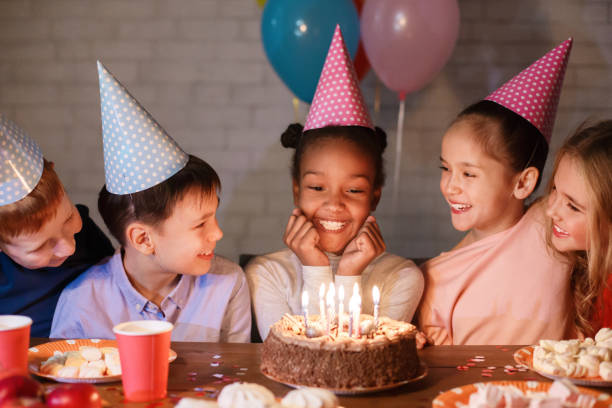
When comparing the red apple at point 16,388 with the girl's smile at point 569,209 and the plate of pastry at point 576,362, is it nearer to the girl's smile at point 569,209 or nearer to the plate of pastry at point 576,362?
the plate of pastry at point 576,362

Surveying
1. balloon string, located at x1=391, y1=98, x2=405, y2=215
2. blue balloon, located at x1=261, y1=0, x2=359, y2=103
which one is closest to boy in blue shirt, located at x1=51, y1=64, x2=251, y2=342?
blue balloon, located at x1=261, y1=0, x2=359, y2=103

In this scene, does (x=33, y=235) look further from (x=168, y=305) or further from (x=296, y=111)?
(x=296, y=111)

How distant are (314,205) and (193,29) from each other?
179 cm

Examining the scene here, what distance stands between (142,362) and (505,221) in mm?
1269

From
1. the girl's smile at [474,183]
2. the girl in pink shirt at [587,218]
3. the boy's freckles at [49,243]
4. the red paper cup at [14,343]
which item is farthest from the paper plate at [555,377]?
the boy's freckles at [49,243]

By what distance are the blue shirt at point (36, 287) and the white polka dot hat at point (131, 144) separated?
380 mm

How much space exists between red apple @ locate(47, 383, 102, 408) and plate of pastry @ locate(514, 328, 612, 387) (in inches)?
33.0

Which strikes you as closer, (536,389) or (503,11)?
(536,389)

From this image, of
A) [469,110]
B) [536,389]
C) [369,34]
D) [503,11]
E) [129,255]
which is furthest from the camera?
[503,11]

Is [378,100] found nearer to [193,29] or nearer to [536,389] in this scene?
[193,29]

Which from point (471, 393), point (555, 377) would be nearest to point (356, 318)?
point (471, 393)

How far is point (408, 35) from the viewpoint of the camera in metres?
2.71

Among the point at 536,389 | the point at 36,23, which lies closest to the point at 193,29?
the point at 36,23

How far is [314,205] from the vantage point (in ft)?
6.58
